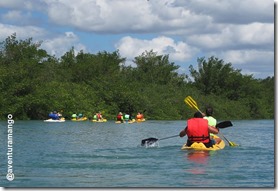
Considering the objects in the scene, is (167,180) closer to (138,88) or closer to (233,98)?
(138,88)

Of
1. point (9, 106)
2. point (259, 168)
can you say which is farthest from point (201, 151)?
point (9, 106)

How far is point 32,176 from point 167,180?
275 cm

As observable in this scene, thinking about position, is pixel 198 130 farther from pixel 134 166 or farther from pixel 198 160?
pixel 134 166

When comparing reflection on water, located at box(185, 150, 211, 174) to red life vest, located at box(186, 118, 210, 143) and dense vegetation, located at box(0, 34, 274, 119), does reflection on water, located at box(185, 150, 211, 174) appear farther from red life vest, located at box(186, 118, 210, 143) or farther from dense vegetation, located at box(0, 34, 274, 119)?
dense vegetation, located at box(0, 34, 274, 119)

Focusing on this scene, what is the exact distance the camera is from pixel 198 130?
17156mm

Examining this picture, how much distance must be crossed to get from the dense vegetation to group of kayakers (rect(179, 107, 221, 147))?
98.1 ft

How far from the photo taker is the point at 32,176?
13.2m

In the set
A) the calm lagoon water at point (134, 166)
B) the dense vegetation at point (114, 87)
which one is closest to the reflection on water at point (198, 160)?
the calm lagoon water at point (134, 166)

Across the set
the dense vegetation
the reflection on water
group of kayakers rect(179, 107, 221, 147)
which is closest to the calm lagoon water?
the reflection on water

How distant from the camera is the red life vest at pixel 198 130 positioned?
55.5 ft

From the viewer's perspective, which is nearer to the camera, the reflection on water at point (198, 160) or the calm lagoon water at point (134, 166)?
the calm lagoon water at point (134, 166)

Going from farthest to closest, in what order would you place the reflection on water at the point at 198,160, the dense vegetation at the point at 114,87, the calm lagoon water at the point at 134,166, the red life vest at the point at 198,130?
the dense vegetation at the point at 114,87 < the red life vest at the point at 198,130 < the reflection on water at the point at 198,160 < the calm lagoon water at the point at 134,166

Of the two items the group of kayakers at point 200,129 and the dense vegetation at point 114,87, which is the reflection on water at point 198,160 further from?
the dense vegetation at point 114,87

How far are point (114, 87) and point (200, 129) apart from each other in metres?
41.9
